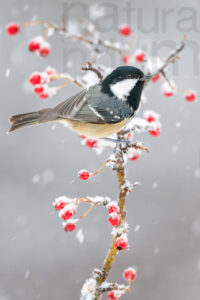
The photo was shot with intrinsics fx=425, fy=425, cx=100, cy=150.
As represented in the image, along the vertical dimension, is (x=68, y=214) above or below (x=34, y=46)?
below

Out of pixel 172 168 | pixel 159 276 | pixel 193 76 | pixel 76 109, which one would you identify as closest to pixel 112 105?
pixel 76 109

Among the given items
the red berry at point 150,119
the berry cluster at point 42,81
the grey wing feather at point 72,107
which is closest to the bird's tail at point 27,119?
the grey wing feather at point 72,107

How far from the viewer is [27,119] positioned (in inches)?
109

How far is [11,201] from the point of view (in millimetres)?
6312

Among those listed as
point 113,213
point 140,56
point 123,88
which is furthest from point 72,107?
point 113,213

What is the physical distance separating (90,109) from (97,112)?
0.05m

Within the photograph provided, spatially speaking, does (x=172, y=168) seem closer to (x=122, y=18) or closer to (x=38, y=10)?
(x=122, y=18)

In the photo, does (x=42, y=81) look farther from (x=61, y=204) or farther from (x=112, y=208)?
(x=112, y=208)

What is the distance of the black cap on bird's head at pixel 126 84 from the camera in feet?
7.84

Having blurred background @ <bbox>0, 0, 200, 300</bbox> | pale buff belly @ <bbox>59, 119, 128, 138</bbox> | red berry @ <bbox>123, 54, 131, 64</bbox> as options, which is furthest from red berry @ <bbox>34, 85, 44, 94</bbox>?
blurred background @ <bbox>0, 0, 200, 300</bbox>

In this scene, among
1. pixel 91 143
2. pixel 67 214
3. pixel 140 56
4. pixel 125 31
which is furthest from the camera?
pixel 125 31

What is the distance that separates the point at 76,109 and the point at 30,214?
145 inches

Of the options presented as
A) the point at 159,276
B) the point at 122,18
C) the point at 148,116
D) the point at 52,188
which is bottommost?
the point at 148,116

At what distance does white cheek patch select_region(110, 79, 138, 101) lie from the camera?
2.46 meters
